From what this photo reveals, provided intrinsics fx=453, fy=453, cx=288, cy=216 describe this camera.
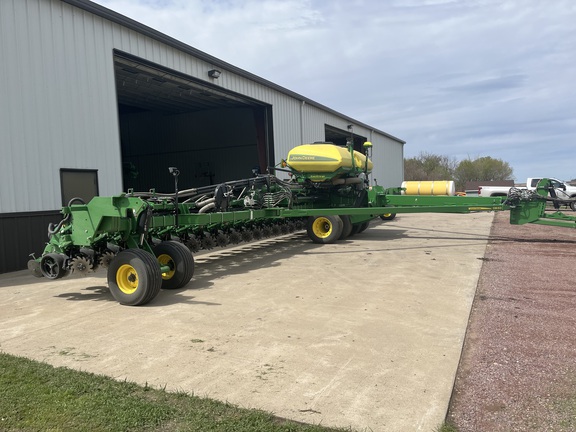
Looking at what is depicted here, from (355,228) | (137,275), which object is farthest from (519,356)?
(355,228)

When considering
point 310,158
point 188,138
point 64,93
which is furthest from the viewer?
point 188,138

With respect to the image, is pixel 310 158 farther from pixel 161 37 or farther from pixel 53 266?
pixel 53 266

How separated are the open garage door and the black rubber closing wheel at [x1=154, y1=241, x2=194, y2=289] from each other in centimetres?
1124

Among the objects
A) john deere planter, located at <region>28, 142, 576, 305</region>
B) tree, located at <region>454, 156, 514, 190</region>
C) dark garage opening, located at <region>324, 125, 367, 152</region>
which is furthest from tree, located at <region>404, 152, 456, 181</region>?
john deere planter, located at <region>28, 142, 576, 305</region>

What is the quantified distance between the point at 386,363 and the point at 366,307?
1789mm

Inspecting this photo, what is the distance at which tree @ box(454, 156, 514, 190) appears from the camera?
67.7m

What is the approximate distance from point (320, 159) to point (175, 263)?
5.79 m

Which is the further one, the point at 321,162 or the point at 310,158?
the point at 310,158

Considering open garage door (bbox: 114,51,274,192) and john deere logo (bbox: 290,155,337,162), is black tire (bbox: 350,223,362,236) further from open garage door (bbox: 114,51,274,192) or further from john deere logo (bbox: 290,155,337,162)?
open garage door (bbox: 114,51,274,192)

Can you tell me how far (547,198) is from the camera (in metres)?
10.9

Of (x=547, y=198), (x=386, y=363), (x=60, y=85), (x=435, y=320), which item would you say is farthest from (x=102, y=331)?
(x=547, y=198)

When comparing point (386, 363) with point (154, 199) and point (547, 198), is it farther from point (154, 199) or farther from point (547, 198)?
point (547, 198)

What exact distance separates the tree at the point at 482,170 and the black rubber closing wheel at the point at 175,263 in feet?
215

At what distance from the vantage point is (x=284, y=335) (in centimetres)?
464
